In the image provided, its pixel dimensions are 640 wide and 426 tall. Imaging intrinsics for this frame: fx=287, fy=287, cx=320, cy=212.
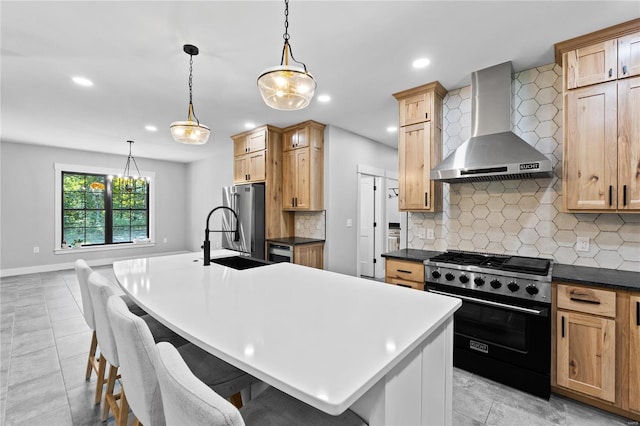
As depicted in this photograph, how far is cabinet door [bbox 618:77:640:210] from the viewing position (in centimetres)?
200

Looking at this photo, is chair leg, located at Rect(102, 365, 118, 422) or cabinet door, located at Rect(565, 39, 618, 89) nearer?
chair leg, located at Rect(102, 365, 118, 422)

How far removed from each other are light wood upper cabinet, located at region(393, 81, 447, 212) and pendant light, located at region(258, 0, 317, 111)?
1.67 meters

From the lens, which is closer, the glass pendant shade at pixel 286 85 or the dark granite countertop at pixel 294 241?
the glass pendant shade at pixel 286 85

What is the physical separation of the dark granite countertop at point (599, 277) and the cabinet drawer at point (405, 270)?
3.24ft

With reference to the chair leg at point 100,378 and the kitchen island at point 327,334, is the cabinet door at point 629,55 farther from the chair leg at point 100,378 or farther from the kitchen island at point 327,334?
the chair leg at point 100,378

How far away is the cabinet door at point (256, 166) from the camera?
178 inches

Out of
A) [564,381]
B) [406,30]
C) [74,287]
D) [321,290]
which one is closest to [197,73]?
[406,30]

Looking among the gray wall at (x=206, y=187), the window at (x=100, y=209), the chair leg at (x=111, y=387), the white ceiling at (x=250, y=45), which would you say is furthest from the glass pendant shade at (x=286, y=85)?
the window at (x=100, y=209)

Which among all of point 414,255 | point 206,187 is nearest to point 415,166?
point 414,255

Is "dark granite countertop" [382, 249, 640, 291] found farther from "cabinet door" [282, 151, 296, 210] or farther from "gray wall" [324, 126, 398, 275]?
"cabinet door" [282, 151, 296, 210]

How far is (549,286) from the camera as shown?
6.70ft

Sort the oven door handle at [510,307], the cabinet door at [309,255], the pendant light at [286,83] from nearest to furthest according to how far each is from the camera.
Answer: the pendant light at [286,83]
the oven door handle at [510,307]
the cabinet door at [309,255]

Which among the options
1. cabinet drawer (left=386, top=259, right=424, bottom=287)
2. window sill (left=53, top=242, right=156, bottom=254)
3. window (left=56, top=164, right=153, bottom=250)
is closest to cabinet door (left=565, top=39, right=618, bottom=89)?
cabinet drawer (left=386, top=259, right=424, bottom=287)

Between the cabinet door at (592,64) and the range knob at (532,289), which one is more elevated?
the cabinet door at (592,64)
